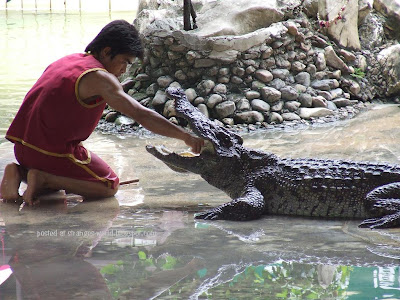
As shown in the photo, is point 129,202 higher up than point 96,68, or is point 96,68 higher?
point 96,68

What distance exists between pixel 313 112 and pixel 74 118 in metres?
4.44

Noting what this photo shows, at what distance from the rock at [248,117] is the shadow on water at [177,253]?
8.97ft

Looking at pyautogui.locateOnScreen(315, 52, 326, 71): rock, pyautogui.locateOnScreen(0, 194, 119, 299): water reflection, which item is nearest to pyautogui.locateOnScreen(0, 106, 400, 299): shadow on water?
pyautogui.locateOnScreen(0, 194, 119, 299): water reflection

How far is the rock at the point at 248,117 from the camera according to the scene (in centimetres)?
774

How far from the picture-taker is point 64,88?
4.23 metres

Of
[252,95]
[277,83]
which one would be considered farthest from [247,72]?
[277,83]

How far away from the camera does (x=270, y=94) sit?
796 cm

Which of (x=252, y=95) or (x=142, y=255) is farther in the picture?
(x=252, y=95)

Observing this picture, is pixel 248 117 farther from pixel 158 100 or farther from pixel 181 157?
pixel 181 157

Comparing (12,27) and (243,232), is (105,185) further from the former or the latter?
(12,27)

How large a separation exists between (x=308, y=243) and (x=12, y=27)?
64.2 feet

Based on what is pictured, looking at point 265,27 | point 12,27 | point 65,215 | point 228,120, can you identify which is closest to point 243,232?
point 65,215

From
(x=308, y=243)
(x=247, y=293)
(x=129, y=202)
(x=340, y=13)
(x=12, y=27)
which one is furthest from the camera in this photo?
(x=12, y=27)

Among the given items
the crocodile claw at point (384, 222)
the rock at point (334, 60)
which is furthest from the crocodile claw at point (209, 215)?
the rock at point (334, 60)
